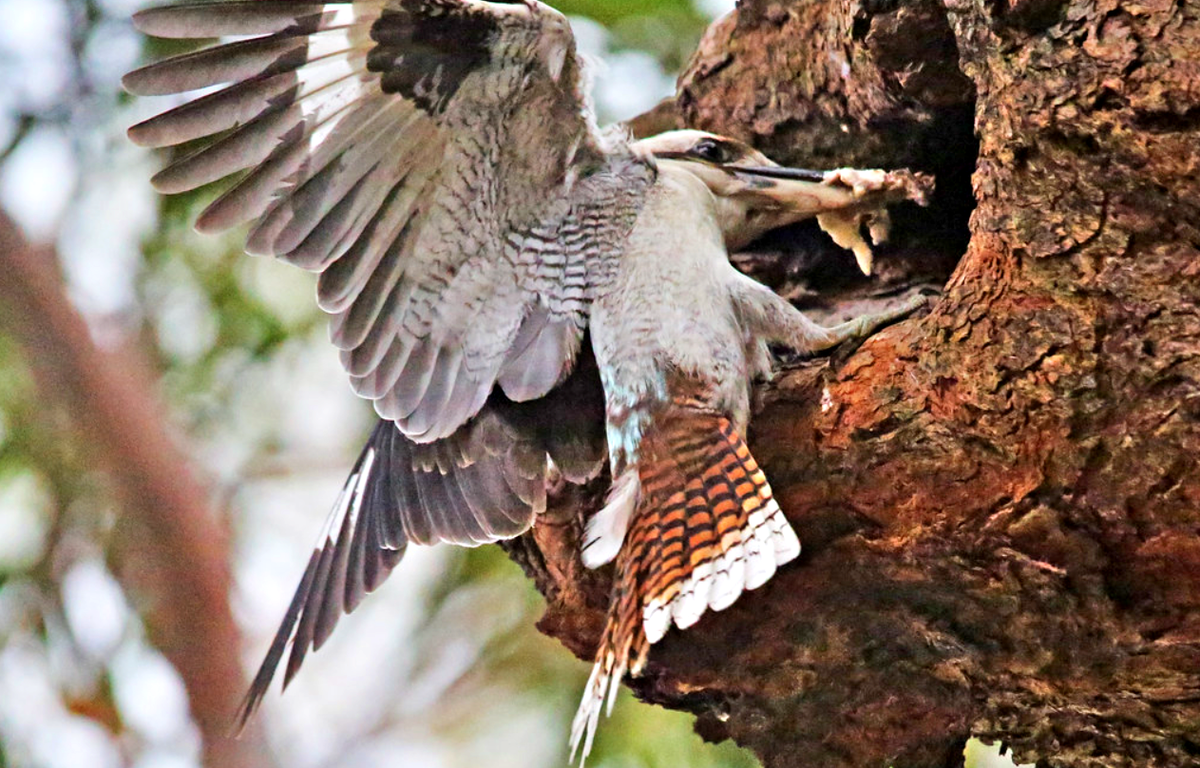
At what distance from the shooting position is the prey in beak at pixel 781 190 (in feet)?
9.21

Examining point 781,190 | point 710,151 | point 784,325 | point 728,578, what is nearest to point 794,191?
point 781,190

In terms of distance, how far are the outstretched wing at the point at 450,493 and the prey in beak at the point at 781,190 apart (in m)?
0.59

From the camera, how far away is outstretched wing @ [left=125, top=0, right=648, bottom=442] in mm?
2328

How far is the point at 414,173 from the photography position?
248 cm

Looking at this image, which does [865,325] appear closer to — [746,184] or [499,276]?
[746,184]

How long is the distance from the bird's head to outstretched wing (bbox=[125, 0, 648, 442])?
35 cm

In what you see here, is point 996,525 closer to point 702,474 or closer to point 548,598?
point 702,474

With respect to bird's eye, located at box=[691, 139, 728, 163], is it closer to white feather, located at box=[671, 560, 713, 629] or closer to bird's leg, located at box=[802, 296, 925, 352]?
bird's leg, located at box=[802, 296, 925, 352]

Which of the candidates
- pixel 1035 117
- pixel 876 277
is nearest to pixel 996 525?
pixel 1035 117

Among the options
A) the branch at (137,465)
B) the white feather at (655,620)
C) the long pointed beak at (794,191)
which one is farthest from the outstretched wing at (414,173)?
the branch at (137,465)

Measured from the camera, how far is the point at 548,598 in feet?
9.22

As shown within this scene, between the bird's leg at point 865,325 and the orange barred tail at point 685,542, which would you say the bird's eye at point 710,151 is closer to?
the bird's leg at point 865,325

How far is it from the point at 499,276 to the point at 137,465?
1.84 meters

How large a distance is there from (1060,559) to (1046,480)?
14 centimetres
